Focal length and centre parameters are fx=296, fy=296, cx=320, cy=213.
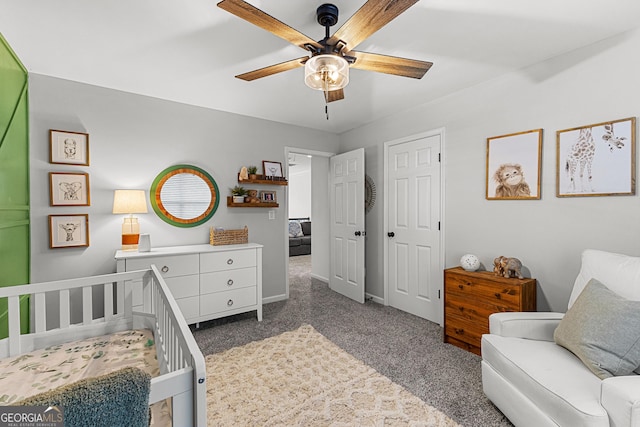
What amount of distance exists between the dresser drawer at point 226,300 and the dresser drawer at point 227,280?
0.05 metres

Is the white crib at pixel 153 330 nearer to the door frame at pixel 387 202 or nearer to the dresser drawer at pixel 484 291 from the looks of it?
the dresser drawer at pixel 484 291

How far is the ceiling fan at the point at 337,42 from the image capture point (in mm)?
1274

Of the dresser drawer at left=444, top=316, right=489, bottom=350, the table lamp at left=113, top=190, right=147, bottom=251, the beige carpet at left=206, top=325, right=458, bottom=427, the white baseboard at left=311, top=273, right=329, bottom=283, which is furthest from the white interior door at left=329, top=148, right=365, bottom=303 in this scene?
the table lamp at left=113, top=190, right=147, bottom=251

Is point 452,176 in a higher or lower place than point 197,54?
lower

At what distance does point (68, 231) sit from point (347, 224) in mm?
2915

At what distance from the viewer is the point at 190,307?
2.78 meters

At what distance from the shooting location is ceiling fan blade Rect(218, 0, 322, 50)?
1236mm

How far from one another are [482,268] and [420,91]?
175 centimetres

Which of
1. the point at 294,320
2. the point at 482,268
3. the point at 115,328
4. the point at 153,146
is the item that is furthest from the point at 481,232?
the point at 153,146

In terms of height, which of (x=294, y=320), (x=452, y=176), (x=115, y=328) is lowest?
(x=294, y=320)

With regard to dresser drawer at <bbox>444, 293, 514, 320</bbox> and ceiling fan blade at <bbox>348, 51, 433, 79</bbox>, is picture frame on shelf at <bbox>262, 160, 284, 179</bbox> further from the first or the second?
dresser drawer at <bbox>444, 293, 514, 320</bbox>

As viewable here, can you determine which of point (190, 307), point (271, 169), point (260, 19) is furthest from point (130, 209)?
point (260, 19)

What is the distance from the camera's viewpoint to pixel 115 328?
5.66 ft

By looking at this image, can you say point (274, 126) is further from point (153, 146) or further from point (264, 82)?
point (153, 146)
